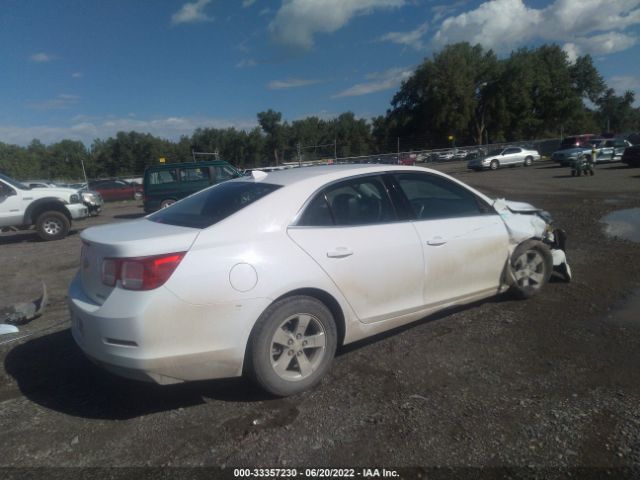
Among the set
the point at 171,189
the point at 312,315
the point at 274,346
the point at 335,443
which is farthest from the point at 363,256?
the point at 171,189

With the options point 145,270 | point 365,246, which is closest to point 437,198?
point 365,246

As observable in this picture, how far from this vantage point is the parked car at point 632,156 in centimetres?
2584

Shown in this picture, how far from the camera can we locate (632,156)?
2622 cm

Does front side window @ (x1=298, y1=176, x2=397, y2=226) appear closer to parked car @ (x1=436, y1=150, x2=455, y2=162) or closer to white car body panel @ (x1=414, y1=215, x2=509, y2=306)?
white car body panel @ (x1=414, y1=215, x2=509, y2=306)

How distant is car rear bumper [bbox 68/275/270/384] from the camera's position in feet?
9.02

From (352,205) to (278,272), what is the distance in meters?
0.98

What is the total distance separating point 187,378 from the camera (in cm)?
290

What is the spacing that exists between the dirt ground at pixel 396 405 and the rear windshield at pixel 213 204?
1.25 meters

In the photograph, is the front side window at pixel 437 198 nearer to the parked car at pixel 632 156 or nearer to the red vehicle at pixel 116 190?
the parked car at pixel 632 156

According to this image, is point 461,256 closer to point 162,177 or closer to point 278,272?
point 278,272

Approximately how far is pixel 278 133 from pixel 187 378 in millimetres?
73898

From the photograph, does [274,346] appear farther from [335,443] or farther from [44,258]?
[44,258]

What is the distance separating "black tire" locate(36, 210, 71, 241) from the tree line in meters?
55.9

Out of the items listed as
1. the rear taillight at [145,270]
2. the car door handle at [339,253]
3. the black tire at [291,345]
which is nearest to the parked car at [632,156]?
the car door handle at [339,253]
